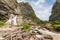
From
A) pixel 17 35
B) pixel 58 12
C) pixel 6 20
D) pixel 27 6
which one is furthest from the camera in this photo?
pixel 58 12

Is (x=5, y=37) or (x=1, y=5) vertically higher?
(x=1, y=5)

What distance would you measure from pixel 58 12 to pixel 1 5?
192ft

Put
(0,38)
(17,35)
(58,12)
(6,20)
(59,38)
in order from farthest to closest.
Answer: (58,12) < (6,20) < (59,38) < (17,35) < (0,38)

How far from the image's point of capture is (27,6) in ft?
231

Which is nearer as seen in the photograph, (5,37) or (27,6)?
(5,37)

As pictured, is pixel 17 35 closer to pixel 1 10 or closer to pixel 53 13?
pixel 1 10

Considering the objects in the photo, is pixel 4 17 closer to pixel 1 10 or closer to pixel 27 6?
pixel 1 10

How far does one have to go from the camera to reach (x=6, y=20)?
2217cm

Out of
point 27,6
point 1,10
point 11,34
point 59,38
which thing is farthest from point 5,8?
point 27,6

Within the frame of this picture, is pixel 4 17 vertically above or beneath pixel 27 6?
beneath

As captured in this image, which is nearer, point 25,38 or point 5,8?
point 25,38

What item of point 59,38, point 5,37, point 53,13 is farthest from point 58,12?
point 5,37

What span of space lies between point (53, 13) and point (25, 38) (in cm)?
7352

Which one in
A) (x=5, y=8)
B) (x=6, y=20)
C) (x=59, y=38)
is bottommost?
(x=59, y=38)
